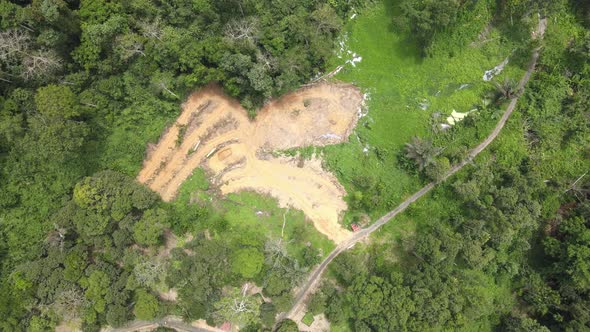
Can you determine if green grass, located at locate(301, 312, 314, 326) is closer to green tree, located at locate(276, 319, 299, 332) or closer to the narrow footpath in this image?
the narrow footpath

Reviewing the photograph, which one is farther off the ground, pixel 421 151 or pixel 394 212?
pixel 421 151

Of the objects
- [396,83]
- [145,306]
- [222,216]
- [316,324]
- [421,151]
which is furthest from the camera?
[396,83]

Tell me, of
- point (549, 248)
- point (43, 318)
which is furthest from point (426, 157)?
point (43, 318)

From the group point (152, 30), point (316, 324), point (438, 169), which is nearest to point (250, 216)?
point (316, 324)

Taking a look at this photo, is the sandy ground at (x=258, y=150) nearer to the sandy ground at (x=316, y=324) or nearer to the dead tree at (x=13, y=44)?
the sandy ground at (x=316, y=324)

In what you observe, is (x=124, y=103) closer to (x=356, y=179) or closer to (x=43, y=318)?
(x=43, y=318)

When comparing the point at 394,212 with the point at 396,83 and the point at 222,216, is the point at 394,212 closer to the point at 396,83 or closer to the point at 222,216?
the point at 396,83

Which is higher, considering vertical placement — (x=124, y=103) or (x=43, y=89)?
(x=43, y=89)
